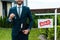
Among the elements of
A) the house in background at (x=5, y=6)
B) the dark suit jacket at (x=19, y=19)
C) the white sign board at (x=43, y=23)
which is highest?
the dark suit jacket at (x=19, y=19)

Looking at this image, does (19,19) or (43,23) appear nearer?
(19,19)

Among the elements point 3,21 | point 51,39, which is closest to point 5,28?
point 3,21

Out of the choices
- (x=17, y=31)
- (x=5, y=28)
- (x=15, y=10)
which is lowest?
(x=5, y=28)

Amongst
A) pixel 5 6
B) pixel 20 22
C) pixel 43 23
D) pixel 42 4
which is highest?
pixel 42 4

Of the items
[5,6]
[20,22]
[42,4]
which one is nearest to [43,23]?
[42,4]

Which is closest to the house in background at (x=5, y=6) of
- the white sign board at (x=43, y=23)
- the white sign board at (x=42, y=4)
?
the white sign board at (x=42, y=4)

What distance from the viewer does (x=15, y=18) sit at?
6367 mm

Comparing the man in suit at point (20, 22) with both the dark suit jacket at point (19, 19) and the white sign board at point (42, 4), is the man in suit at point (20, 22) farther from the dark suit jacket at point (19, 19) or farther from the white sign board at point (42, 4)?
the white sign board at point (42, 4)

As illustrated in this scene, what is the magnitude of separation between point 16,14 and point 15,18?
0.29 ft

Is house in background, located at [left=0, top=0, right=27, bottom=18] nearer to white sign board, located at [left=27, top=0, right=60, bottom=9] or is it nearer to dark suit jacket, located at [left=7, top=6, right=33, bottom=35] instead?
white sign board, located at [left=27, top=0, right=60, bottom=9]

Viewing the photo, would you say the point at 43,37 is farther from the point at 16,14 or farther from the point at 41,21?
the point at 16,14

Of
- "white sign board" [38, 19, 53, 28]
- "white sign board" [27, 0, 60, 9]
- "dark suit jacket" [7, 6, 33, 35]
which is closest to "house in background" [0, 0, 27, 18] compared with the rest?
"white sign board" [27, 0, 60, 9]

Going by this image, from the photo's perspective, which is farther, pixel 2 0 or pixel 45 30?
pixel 2 0

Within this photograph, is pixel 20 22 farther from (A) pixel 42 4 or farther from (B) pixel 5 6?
(B) pixel 5 6
